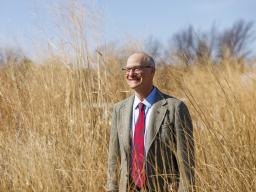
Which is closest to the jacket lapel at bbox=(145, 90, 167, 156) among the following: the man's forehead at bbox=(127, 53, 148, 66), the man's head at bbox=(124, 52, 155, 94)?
the man's head at bbox=(124, 52, 155, 94)

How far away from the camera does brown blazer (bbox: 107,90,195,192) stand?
2361 mm

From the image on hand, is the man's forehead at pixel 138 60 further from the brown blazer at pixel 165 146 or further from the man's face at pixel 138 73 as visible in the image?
the brown blazer at pixel 165 146

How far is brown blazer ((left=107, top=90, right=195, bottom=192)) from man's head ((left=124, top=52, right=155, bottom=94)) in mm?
110

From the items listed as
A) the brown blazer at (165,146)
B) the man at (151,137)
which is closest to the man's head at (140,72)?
the man at (151,137)

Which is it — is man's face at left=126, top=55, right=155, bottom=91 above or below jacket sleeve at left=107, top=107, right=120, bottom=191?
above

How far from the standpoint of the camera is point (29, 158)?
126 inches

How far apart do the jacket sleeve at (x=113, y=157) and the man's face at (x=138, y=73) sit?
0.29 metres

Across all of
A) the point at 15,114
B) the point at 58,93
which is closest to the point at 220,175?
the point at 58,93

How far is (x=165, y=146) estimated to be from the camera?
7.93 feet

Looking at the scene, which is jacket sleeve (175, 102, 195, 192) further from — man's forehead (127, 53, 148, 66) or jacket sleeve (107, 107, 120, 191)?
jacket sleeve (107, 107, 120, 191)

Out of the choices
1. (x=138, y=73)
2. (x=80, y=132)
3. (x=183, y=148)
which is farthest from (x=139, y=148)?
(x=80, y=132)

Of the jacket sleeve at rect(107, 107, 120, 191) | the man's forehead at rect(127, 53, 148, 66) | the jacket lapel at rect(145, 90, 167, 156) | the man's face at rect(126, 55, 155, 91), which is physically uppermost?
the man's forehead at rect(127, 53, 148, 66)

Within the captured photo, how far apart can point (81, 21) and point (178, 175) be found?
1908mm

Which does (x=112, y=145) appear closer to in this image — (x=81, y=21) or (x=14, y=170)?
(x=14, y=170)
